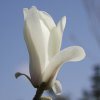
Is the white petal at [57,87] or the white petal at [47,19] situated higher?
the white petal at [47,19]

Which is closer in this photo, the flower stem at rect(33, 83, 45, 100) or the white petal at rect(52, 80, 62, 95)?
the flower stem at rect(33, 83, 45, 100)

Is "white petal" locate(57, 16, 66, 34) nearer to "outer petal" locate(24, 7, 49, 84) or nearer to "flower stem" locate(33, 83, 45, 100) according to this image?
"outer petal" locate(24, 7, 49, 84)

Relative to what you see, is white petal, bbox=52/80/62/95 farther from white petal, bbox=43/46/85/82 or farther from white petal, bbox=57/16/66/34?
white petal, bbox=57/16/66/34

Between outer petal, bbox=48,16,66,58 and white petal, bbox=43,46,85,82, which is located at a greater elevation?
outer petal, bbox=48,16,66,58

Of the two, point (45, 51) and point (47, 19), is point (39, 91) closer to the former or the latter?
point (45, 51)

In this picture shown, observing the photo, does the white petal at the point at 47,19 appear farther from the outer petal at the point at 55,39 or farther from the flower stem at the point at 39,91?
the flower stem at the point at 39,91

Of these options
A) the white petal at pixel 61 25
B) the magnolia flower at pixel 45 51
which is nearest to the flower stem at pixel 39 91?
the magnolia flower at pixel 45 51

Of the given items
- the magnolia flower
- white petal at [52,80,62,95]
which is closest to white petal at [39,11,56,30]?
the magnolia flower

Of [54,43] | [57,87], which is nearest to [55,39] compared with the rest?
[54,43]

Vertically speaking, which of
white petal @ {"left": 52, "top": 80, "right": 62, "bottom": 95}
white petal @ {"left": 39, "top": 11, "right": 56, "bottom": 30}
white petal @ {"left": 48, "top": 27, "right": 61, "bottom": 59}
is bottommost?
white petal @ {"left": 52, "top": 80, "right": 62, "bottom": 95}
